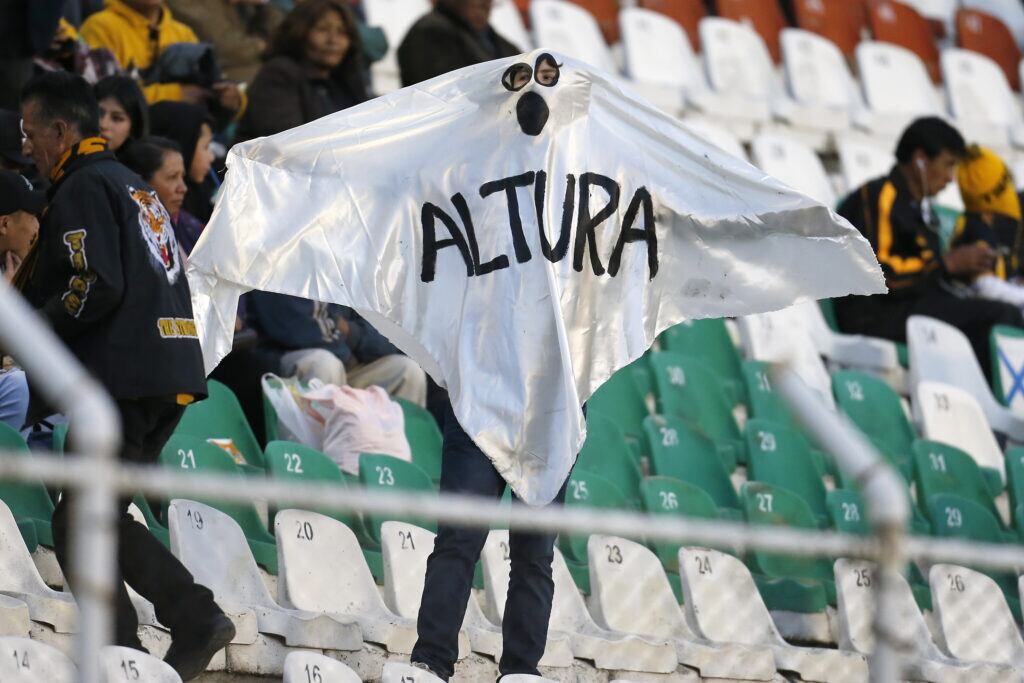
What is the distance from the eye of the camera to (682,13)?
11234 mm

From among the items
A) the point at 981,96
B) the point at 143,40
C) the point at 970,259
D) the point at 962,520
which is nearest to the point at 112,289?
the point at 143,40

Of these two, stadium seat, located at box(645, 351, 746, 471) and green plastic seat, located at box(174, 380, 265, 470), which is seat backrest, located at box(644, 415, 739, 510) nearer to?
stadium seat, located at box(645, 351, 746, 471)

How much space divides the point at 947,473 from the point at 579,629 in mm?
2082

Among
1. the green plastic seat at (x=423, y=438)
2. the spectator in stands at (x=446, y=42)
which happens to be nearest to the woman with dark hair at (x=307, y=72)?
the spectator in stands at (x=446, y=42)

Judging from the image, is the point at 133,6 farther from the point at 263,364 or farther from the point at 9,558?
the point at 9,558

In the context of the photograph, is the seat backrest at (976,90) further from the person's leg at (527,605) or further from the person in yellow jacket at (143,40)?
the person's leg at (527,605)

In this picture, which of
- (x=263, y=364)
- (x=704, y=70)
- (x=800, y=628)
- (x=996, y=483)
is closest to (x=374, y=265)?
(x=263, y=364)

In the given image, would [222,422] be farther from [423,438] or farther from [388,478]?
[423,438]

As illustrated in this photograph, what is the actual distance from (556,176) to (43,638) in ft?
5.31

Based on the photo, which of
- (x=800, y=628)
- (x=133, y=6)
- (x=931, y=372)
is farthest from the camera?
(x=931, y=372)

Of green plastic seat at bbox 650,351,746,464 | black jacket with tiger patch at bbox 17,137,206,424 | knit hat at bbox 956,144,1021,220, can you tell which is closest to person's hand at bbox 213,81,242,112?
green plastic seat at bbox 650,351,746,464

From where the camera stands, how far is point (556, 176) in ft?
15.3

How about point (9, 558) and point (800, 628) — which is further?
point (800, 628)

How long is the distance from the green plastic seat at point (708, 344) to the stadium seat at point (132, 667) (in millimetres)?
4114
